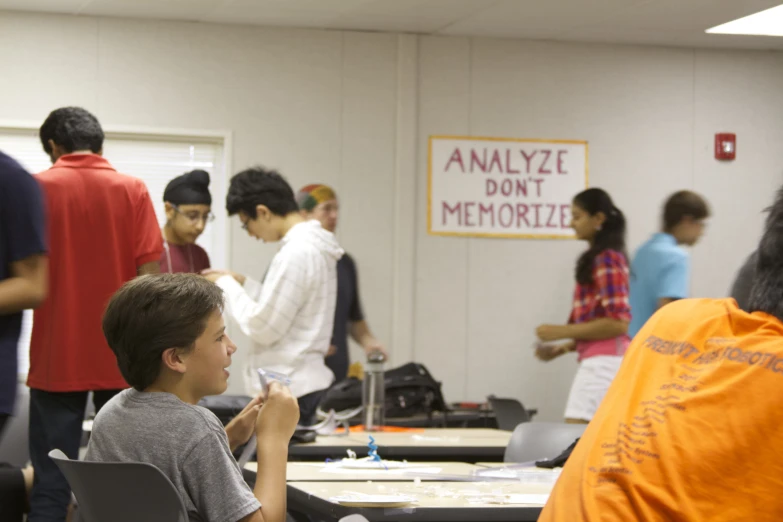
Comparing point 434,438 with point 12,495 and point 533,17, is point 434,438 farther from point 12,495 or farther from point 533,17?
point 533,17

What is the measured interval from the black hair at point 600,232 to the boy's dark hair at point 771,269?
10.5ft

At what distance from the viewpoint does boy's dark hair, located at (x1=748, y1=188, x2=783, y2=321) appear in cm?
167

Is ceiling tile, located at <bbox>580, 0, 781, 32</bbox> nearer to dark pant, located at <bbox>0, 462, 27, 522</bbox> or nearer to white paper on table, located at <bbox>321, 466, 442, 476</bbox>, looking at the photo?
white paper on table, located at <bbox>321, 466, 442, 476</bbox>

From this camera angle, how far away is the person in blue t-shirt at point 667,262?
4926 mm

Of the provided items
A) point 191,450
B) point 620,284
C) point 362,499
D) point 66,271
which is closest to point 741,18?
point 620,284

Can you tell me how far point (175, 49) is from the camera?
6.38m

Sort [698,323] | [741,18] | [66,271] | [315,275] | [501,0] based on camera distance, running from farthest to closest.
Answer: [741,18], [501,0], [315,275], [66,271], [698,323]

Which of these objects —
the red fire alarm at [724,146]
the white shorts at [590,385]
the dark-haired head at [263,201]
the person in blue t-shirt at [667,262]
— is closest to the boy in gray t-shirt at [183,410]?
the dark-haired head at [263,201]

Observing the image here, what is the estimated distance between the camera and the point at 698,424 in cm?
160

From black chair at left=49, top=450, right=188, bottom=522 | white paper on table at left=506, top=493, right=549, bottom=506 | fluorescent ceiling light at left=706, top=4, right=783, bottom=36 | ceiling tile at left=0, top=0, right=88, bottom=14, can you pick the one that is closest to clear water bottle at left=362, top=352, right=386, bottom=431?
white paper on table at left=506, top=493, right=549, bottom=506

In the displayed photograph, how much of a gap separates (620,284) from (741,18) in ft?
7.21

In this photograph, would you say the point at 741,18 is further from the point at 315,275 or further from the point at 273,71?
the point at 315,275

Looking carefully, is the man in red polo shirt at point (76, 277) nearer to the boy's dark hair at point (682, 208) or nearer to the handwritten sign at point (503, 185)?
the boy's dark hair at point (682, 208)

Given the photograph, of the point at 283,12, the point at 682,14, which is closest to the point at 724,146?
the point at 682,14
